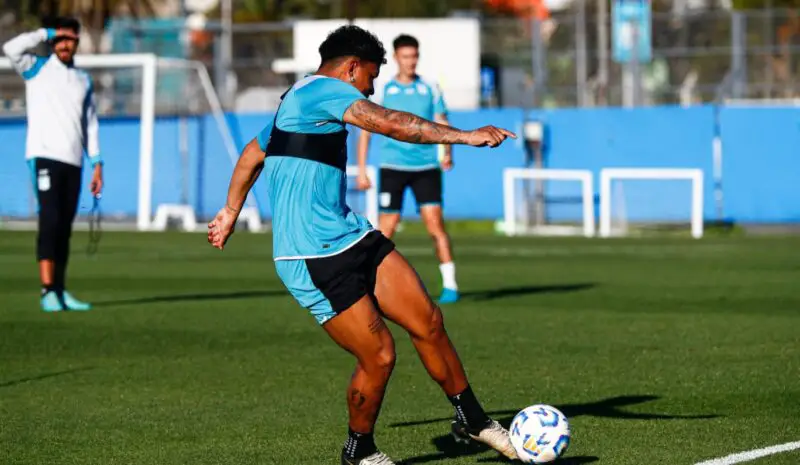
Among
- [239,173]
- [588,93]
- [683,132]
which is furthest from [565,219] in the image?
[239,173]

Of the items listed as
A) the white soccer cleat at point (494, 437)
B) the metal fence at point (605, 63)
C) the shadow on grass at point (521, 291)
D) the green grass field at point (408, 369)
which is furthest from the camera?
the metal fence at point (605, 63)

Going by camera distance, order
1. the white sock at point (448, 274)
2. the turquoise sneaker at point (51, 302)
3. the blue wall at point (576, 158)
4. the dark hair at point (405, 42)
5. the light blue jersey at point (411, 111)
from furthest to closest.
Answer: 1. the blue wall at point (576, 158)
2. the white sock at point (448, 274)
3. the light blue jersey at point (411, 111)
4. the dark hair at point (405, 42)
5. the turquoise sneaker at point (51, 302)

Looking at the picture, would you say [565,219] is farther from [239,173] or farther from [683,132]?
[239,173]

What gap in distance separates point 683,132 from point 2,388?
2306cm

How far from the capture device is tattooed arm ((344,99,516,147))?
6770 mm

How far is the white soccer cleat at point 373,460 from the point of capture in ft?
23.5

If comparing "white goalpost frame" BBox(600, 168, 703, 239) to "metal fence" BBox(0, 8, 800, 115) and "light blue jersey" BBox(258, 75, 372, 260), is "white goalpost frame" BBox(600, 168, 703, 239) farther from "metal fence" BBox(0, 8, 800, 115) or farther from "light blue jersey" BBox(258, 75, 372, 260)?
"light blue jersey" BBox(258, 75, 372, 260)

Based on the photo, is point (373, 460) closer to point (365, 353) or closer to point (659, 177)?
point (365, 353)

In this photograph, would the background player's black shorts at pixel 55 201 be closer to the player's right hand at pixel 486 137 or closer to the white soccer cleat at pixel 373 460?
the white soccer cleat at pixel 373 460

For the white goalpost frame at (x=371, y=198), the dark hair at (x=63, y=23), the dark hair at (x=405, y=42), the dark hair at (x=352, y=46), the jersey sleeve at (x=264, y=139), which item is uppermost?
the dark hair at (x=63, y=23)

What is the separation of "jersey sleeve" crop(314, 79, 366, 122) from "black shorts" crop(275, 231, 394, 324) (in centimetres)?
62

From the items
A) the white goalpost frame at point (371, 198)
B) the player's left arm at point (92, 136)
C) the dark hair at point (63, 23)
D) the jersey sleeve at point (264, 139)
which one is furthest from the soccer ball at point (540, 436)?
the white goalpost frame at point (371, 198)

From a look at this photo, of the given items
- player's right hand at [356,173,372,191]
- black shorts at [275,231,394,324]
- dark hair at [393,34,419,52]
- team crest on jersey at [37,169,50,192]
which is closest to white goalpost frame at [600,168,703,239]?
player's right hand at [356,173,372,191]

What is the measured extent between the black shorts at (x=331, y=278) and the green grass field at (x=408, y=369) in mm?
873
